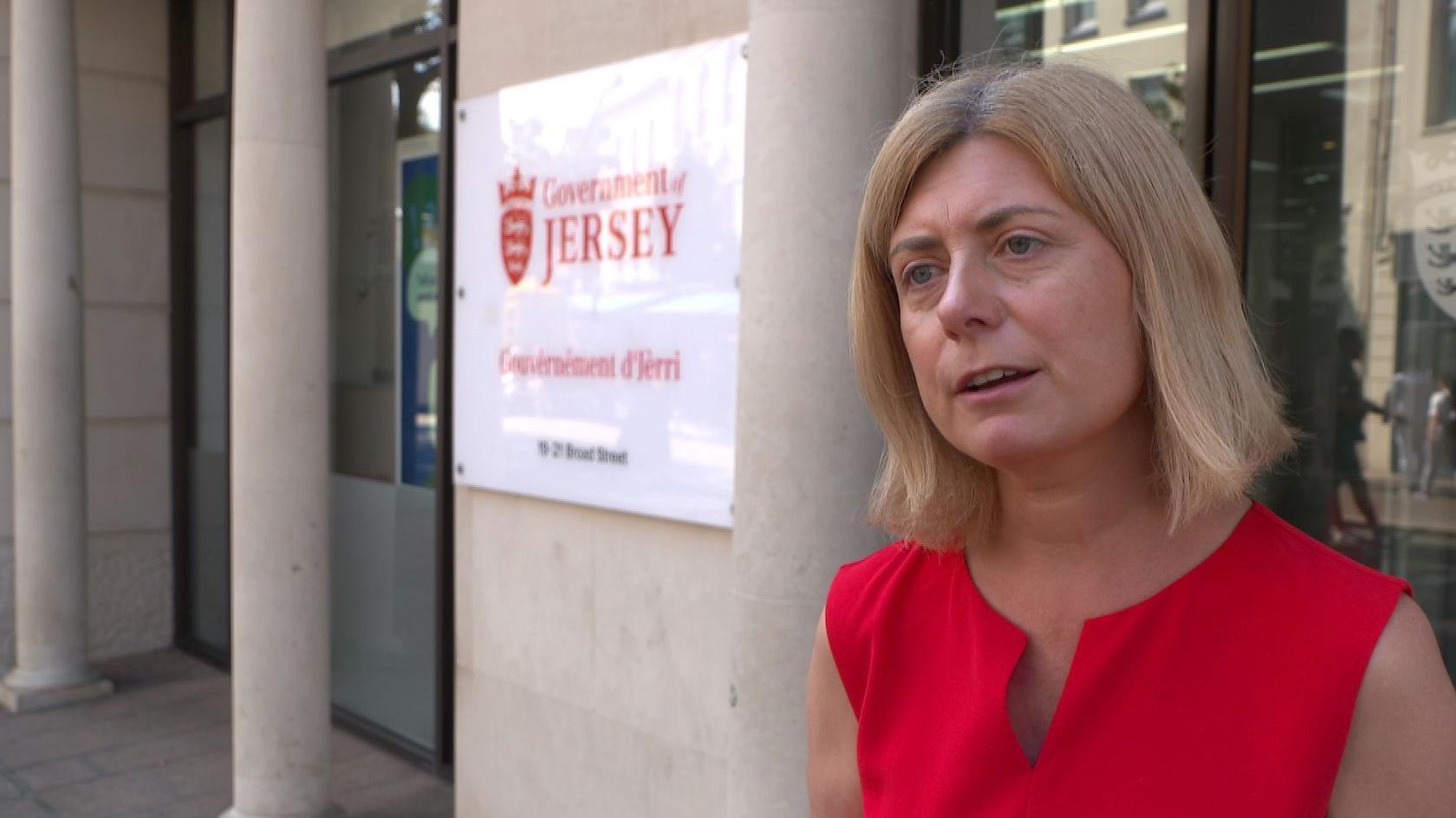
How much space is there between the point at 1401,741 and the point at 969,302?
0.55 meters

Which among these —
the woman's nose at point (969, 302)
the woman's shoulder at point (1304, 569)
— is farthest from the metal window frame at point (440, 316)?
the woman's shoulder at point (1304, 569)

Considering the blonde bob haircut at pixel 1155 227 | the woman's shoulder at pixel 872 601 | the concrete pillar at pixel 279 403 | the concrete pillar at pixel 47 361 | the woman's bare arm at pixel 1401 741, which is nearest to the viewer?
the woman's bare arm at pixel 1401 741

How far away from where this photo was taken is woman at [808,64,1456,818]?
48.3 inches

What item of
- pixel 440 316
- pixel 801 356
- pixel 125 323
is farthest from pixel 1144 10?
pixel 125 323

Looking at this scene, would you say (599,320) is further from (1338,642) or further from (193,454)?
(193,454)

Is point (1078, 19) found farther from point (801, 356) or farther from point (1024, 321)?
point (1024, 321)

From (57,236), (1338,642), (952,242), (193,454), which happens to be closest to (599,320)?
(952,242)

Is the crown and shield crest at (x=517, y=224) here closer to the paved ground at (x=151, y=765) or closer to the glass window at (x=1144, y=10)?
the glass window at (x=1144, y=10)

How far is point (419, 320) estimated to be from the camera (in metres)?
6.00

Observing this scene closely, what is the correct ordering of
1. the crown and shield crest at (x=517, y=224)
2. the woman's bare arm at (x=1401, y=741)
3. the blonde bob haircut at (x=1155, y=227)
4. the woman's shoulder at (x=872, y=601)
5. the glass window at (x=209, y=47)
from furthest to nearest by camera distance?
the glass window at (x=209, y=47) → the crown and shield crest at (x=517, y=224) → the woman's shoulder at (x=872, y=601) → the blonde bob haircut at (x=1155, y=227) → the woman's bare arm at (x=1401, y=741)

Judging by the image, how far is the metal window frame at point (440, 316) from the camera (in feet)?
18.0

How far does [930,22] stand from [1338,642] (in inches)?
99.3

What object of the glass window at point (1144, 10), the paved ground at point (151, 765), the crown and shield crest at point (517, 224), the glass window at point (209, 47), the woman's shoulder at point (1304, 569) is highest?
the glass window at point (209, 47)

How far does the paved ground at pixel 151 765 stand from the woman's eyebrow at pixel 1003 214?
4.51m
